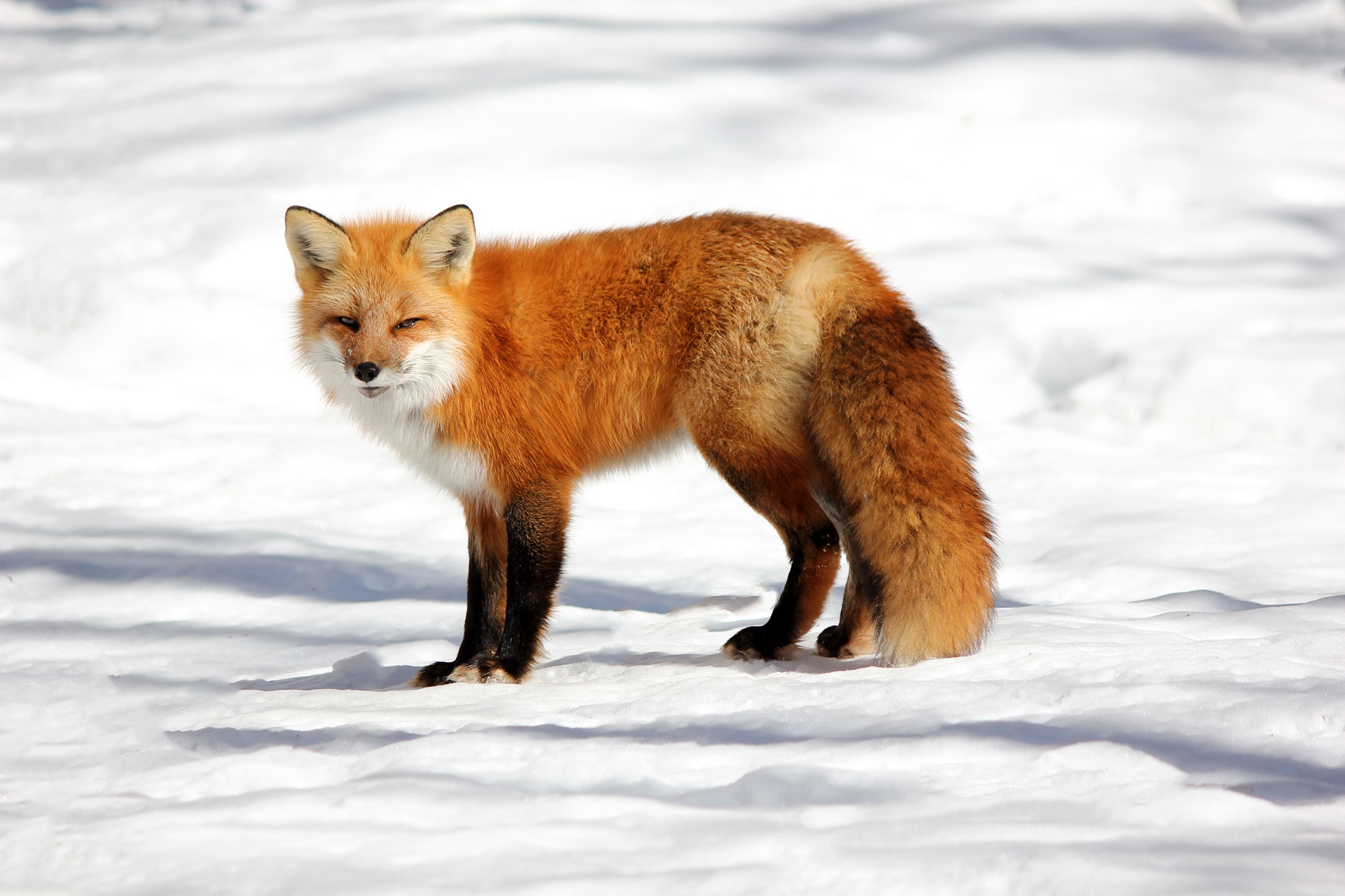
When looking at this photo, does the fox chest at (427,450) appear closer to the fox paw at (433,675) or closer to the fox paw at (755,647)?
the fox paw at (433,675)

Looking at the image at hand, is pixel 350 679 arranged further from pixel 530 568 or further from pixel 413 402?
pixel 413 402

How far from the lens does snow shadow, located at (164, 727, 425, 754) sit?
2076 millimetres

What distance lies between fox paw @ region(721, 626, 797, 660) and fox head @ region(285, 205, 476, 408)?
3.60 feet

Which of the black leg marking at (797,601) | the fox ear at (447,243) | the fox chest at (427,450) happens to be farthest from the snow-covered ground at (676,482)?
the fox ear at (447,243)

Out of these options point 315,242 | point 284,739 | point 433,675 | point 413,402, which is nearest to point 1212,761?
point 284,739

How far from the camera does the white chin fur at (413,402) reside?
2.96 metres

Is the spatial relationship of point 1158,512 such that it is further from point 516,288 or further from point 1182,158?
point 1182,158

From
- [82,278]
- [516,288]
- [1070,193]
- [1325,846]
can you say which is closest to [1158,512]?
[516,288]

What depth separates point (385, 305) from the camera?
299 cm

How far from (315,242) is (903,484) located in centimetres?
183

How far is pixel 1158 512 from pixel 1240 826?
3.22 metres

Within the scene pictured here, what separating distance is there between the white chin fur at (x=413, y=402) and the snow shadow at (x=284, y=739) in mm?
1028

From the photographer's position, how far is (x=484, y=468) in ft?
9.98

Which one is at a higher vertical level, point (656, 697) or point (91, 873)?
point (91, 873)
